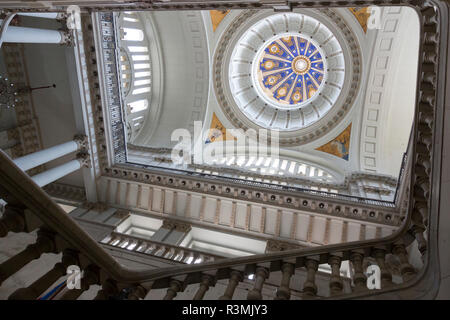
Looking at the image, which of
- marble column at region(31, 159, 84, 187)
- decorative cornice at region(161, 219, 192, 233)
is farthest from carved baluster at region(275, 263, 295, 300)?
marble column at region(31, 159, 84, 187)

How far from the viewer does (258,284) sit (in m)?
4.74

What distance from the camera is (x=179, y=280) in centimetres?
508

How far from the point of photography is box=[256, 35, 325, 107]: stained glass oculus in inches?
945

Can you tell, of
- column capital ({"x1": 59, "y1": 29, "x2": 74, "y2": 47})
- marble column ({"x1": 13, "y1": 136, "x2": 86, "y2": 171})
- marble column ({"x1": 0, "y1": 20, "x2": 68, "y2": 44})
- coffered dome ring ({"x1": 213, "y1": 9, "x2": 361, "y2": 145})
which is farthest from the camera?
coffered dome ring ({"x1": 213, "y1": 9, "x2": 361, "y2": 145})

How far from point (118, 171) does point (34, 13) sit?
22.9ft

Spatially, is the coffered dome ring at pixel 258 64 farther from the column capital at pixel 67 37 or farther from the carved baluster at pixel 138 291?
the carved baluster at pixel 138 291

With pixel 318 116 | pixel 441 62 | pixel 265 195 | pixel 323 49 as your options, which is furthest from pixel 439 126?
pixel 323 49

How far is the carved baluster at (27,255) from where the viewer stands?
→ 3.48 meters

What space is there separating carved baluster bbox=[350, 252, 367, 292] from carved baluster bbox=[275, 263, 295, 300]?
3.39ft

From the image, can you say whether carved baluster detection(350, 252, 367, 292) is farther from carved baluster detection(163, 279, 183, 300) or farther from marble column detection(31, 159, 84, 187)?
marble column detection(31, 159, 84, 187)

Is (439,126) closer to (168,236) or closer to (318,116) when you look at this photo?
(168,236)

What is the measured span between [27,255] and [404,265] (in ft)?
19.0

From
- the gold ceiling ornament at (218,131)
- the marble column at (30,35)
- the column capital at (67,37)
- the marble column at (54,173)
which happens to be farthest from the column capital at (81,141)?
the gold ceiling ornament at (218,131)

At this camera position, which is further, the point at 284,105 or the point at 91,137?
the point at 284,105
